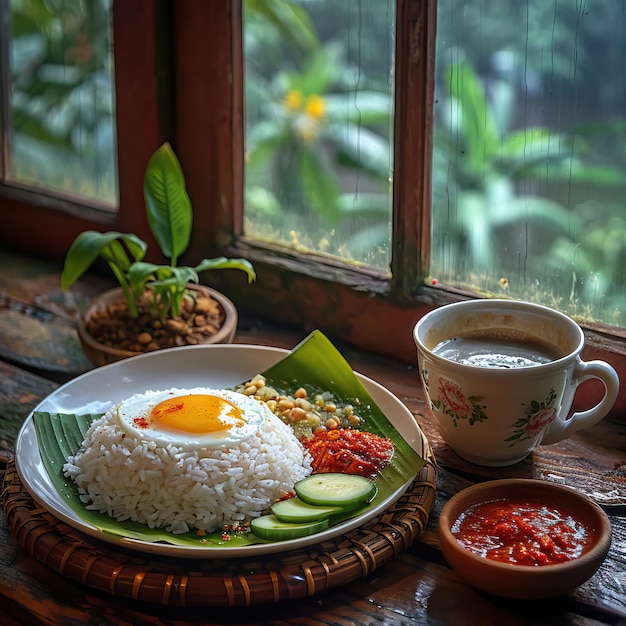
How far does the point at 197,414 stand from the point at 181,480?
0.12 meters

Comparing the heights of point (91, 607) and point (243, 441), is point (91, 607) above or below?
below

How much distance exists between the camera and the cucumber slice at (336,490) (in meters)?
1.23

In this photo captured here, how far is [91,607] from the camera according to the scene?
46.0 inches

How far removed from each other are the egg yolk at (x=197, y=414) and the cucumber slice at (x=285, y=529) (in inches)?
7.0

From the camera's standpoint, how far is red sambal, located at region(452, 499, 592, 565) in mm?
1140

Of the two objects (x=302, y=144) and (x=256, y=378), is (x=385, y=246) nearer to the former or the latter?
(x=256, y=378)

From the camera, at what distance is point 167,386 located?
5.31 feet

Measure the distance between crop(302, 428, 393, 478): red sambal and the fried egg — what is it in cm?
10

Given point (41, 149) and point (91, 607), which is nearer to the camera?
point (91, 607)

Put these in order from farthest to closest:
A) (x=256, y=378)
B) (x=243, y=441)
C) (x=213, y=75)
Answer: (x=213, y=75), (x=256, y=378), (x=243, y=441)

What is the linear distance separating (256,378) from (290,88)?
1994 mm

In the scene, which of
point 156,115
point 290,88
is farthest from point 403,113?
point 290,88

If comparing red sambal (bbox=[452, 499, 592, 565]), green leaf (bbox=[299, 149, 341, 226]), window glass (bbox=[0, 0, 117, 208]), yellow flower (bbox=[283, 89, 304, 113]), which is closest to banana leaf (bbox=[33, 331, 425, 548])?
red sambal (bbox=[452, 499, 592, 565])

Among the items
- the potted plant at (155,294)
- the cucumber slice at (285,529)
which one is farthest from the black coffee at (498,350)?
the potted plant at (155,294)
